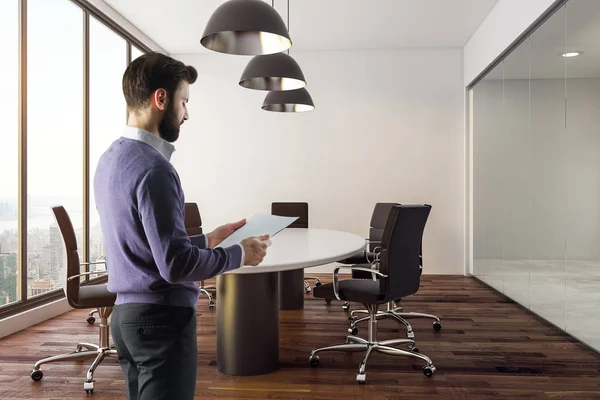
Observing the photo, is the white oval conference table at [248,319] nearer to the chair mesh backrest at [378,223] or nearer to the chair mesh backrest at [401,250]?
the chair mesh backrest at [401,250]

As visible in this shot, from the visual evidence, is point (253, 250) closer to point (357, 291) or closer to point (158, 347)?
point (158, 347)

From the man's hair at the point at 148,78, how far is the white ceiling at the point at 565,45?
3.64 m

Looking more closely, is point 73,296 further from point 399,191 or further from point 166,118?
point 399,191

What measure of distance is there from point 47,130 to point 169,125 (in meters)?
4.58

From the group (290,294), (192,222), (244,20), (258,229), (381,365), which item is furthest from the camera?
(192,222)

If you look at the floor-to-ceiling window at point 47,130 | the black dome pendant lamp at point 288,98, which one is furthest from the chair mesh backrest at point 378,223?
the floor-to-ceiling window at point 47,130

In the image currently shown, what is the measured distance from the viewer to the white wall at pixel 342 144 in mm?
8391

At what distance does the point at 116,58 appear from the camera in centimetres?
718

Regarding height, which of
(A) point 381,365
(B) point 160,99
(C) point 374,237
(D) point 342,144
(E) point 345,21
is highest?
(E) point 345,21

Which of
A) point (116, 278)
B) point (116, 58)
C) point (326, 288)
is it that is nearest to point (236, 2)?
point (326, 288)

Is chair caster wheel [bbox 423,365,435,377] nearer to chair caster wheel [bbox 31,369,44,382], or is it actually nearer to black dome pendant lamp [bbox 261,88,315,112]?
chair caster wheel [bbox 31,369,44,382]

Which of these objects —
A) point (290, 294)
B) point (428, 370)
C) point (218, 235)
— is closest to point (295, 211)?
point (290, 294)

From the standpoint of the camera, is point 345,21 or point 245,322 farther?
point 345,21

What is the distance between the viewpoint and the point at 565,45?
464 centimetres
